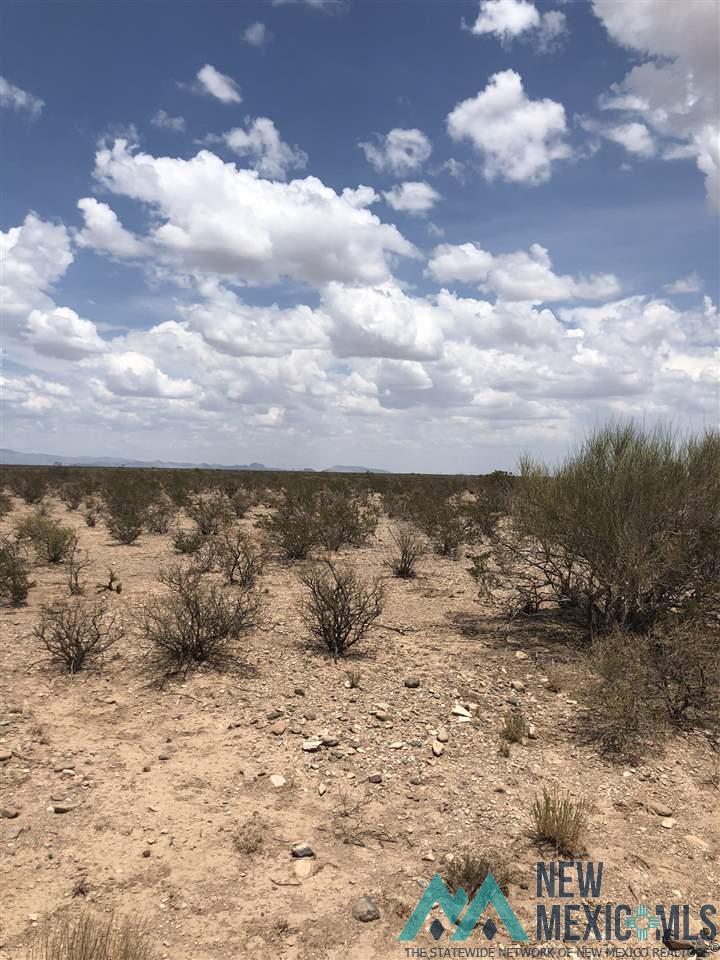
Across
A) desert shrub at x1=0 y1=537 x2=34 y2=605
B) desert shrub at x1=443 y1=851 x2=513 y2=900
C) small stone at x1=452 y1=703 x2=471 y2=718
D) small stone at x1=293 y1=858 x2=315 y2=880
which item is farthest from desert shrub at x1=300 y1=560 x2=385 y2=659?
desert shrub at x1=0 y1=537 x2=34 y2=605

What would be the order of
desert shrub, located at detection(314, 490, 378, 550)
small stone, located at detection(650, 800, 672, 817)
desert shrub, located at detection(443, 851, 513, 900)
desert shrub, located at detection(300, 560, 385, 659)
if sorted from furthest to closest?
1. desert shrub, located at detection(314, 490, 378, 550)
2. desert shrub, located at detection(300, 560, 385, 659)
3. small stone, located at detection(650, 800, 672, 817)
4. desert shrub, located at detection(443, 851, 513, 900)

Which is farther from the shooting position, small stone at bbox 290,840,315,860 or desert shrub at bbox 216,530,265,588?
desert shrub at bbox 216,530,265,588

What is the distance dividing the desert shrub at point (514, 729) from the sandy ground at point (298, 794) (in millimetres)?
94

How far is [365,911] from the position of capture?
11.2ft

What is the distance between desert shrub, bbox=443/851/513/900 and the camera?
11.8 ft

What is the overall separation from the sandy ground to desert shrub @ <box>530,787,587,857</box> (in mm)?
106

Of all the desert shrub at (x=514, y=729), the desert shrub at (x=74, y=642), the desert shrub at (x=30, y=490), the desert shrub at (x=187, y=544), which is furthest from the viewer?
the desert shrub at (x=30, y=490)

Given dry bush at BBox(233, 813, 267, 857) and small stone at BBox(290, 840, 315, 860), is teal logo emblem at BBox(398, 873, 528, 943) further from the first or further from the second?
dry bush at BBox(233, 813, 267, 857)

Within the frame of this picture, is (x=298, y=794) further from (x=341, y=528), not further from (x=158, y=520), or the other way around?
(x=158, y=520)

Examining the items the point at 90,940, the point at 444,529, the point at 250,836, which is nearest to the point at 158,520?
the point at 444,529

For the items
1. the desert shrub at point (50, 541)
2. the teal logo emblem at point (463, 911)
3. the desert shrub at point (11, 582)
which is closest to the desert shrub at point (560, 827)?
the teal logo emblem at point (463, 911)

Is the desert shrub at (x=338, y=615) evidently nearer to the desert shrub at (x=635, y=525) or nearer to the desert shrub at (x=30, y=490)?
the desert shrub at (x=635, y=525)

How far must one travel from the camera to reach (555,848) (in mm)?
3984

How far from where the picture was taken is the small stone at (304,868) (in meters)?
3.73
